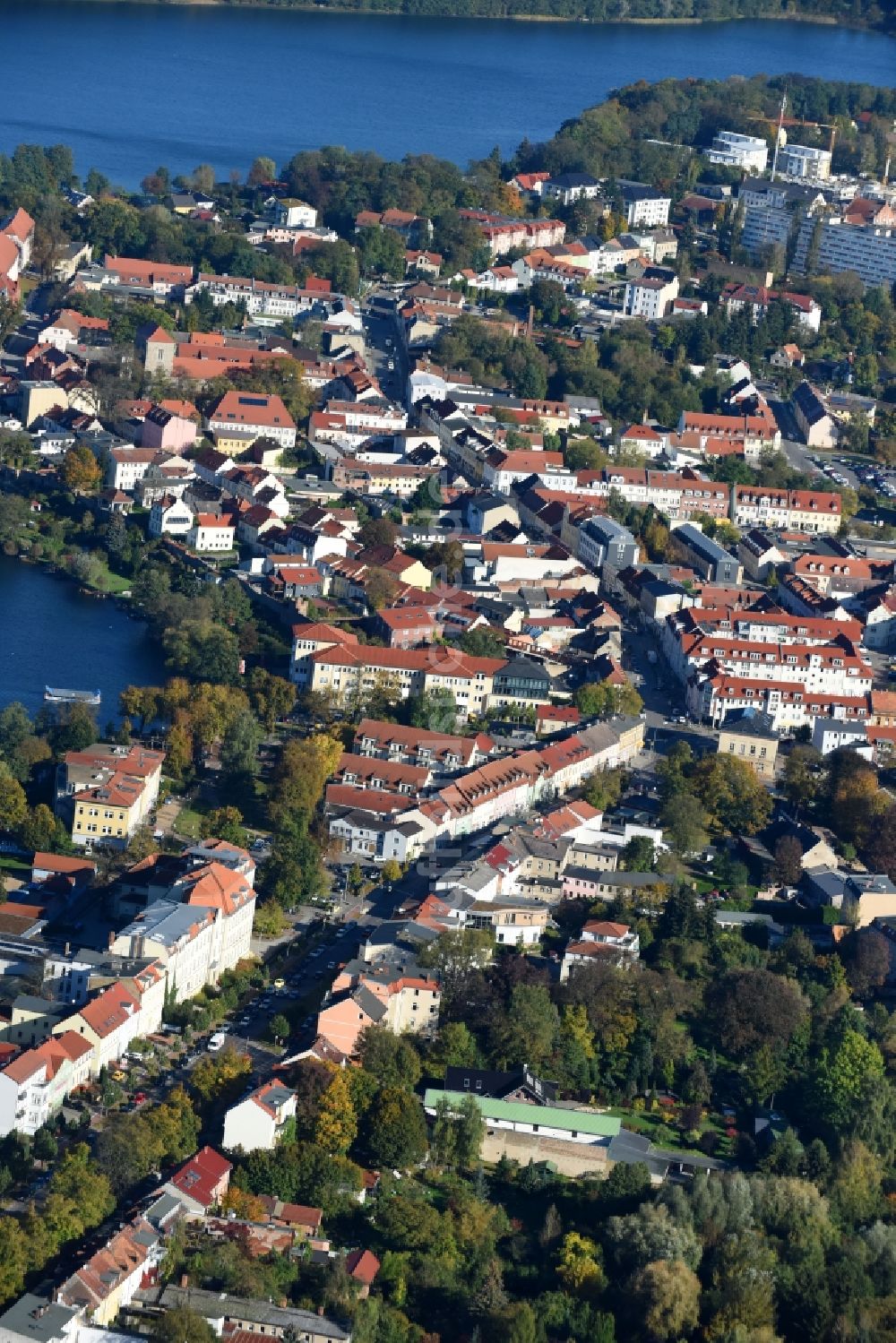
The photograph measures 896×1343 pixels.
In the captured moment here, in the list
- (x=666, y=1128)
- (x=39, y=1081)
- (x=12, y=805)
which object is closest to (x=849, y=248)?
(x=12, y=805)

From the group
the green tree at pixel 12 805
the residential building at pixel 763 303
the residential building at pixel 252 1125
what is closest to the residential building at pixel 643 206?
the residential building at pixel 763 303

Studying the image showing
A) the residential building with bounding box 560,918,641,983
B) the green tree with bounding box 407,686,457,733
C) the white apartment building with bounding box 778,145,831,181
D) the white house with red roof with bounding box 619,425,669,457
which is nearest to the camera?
the residential building with bounding box 560,918,641,983

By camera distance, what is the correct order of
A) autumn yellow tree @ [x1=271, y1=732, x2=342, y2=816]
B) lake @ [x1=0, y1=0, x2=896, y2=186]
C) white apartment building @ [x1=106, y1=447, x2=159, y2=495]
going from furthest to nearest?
lake @ [x1=0, y1=0, x2=896, y2=186] < white apartment building @ [x1=106, y1=447, x2=159, y2=495] < autumn yellow tree @ [x1=271, y1=732, x2=342, y2=816]

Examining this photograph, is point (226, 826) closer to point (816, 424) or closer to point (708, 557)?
point (708, 557)

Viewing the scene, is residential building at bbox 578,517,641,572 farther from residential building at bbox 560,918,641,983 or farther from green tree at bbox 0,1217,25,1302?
green tree at bbox 0,1217,25,1302

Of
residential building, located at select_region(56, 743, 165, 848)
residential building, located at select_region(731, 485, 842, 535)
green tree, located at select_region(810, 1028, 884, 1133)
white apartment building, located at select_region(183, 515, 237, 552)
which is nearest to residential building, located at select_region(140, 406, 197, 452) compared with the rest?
white apartment building, located at select_region(183, 515, 237, 552)

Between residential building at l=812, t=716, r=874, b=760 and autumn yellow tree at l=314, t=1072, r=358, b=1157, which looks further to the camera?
residential building at l=812, t=716, r=874, b=760
